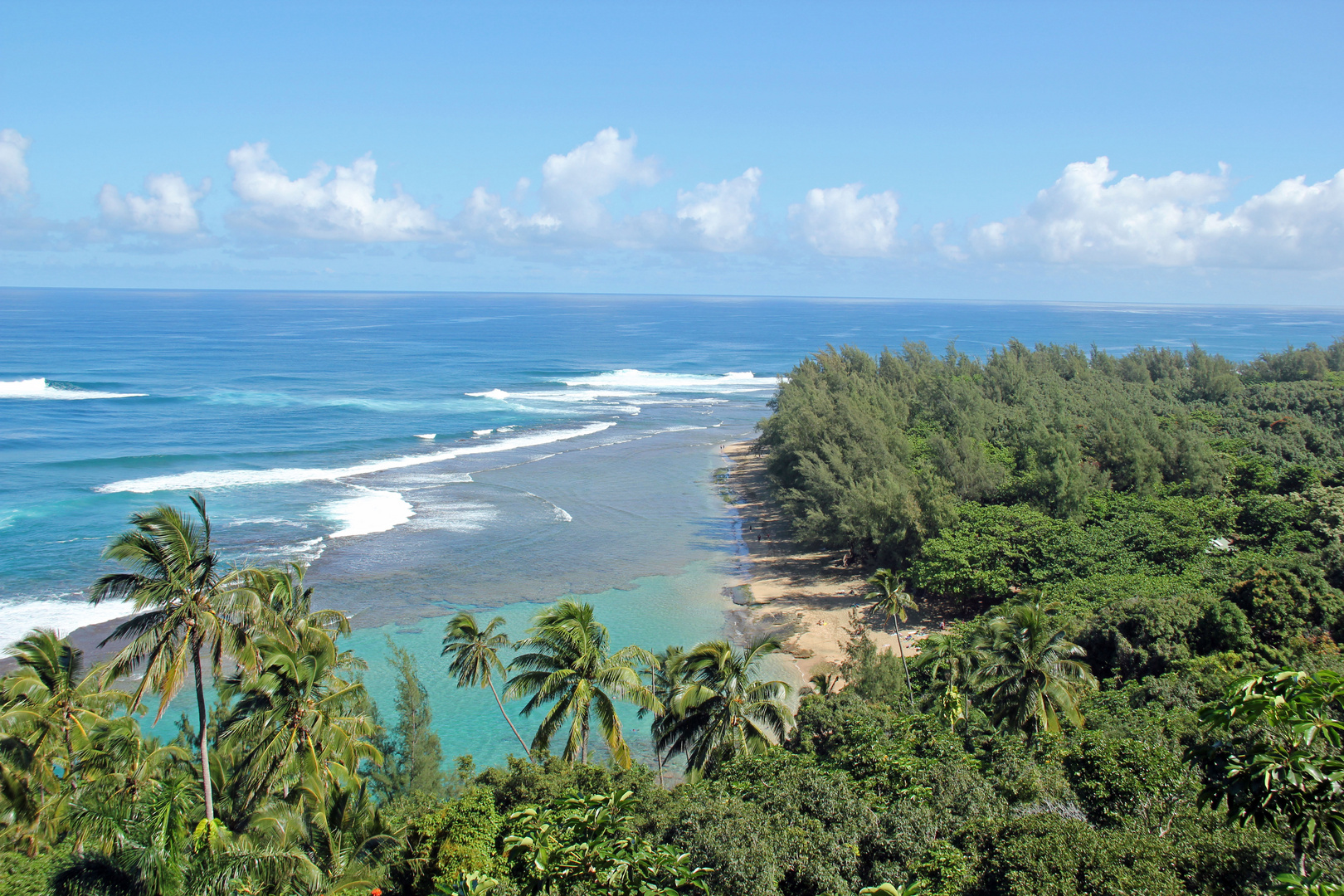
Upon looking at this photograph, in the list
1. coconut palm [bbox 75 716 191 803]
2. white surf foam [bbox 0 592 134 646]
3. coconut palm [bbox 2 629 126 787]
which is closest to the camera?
coconut palm [bbox 2 629 126 787]

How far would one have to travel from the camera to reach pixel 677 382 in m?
108

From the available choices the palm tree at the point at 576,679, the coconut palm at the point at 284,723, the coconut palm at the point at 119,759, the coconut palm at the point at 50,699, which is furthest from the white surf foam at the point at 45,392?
the palm tree at the point at 576,679

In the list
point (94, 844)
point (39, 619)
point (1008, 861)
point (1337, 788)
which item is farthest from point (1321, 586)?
point (39, 619)

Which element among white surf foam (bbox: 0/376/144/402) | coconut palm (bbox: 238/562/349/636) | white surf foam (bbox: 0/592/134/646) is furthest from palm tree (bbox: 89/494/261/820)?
white surf foam (bbox: 0/376/144/402)

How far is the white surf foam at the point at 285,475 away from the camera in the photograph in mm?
48250

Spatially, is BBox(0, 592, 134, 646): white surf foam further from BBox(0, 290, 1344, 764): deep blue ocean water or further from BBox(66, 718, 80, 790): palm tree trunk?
BBox(66, 718, 80, 790): palm tree trunk

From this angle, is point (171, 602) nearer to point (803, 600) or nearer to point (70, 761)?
point (70, 761)

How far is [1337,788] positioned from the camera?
7055 mm

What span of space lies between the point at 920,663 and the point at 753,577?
13.1 m

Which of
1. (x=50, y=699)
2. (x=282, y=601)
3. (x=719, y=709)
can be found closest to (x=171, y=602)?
(x=282, y=601)

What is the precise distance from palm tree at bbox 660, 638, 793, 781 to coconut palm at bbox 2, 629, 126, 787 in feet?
36.9

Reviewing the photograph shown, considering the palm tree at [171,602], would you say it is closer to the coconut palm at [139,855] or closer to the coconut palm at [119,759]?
the coconut palm at [139,855]

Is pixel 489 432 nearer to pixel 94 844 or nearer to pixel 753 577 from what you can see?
pixel 753 577

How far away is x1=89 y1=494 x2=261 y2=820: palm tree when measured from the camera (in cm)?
1262
